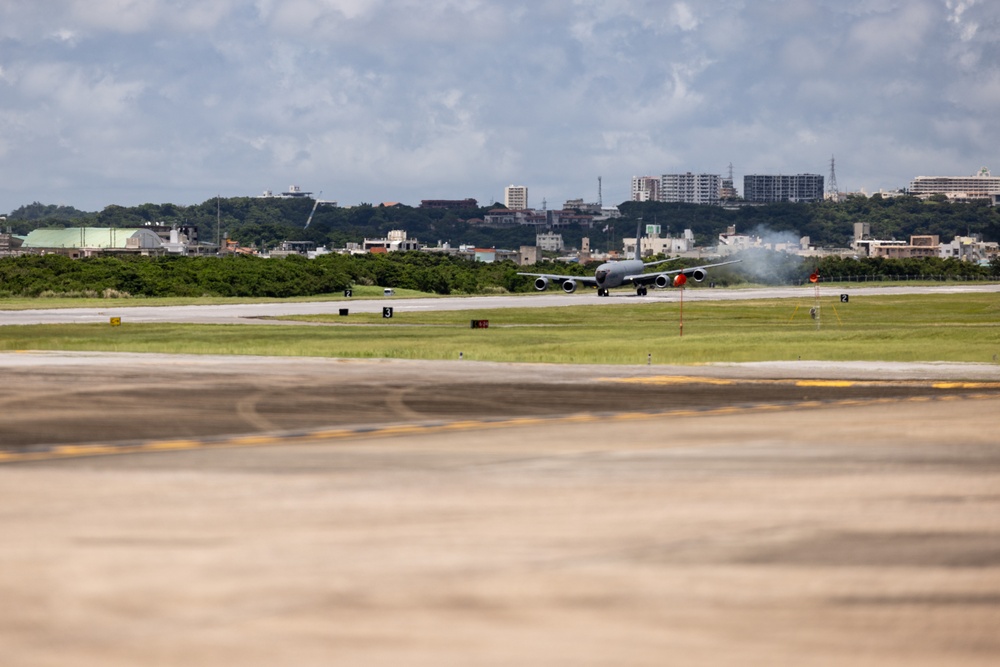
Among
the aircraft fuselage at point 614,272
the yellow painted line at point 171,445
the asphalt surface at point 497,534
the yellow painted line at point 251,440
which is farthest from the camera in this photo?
the aircraft fuselage at point 614,272

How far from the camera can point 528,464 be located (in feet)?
78.6

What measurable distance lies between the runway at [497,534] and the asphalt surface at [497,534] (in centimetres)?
5

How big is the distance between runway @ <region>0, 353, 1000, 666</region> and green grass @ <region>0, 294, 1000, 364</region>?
953 inches

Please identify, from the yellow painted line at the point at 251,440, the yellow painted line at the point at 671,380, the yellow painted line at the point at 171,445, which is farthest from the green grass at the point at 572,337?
the yellow painted line at the point at 171,445

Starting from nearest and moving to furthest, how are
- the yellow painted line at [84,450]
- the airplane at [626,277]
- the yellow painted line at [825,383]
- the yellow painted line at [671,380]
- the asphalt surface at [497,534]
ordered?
1. the asphalt surface at [497,534]
2. the yellow painted line at [84,450]
3. the yellow painted line at [825,383]
4. the yellow painted line at [671,380]
5. the airplane at [626,277]

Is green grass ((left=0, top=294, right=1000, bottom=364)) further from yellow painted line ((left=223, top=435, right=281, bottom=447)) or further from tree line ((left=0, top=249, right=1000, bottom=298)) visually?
tree line ((left=0, top=249, right=1000, bottom=298))

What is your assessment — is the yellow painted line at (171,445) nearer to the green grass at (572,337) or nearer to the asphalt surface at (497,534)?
the asphalt surface at (497,534)

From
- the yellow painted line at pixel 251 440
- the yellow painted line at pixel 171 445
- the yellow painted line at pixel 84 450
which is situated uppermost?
the yellow painted line at pixel 84 450

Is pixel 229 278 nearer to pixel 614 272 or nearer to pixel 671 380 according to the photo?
pixel 614 272

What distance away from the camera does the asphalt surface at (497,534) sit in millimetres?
12523

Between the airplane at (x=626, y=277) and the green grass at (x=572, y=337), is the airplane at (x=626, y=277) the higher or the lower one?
the higher one

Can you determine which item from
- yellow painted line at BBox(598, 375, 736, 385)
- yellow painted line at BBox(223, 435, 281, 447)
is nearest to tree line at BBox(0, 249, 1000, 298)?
yellow painted line at BBox(598, 375, 736, 385)

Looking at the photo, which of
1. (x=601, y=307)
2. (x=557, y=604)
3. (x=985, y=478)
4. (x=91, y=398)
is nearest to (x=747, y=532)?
(x=557, y=604)

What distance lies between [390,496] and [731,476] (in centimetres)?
582
